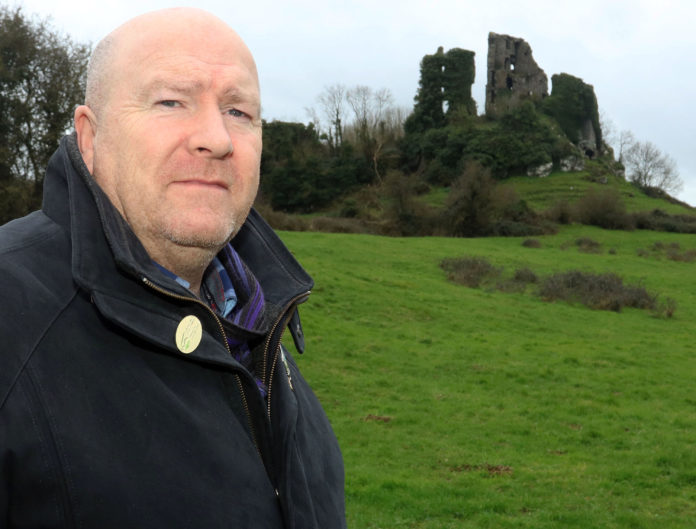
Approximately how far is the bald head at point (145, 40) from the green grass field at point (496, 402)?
6950 mm

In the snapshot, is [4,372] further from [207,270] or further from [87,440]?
[207,270]

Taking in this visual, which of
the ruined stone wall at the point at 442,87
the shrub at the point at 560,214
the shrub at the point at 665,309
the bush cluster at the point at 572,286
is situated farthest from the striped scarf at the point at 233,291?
the ruined stone wall at the point at 442,87

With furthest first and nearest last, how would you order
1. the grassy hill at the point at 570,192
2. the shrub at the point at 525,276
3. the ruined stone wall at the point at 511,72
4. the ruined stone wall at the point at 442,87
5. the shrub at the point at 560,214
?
1. the ruined stone wall at the point at 511,72
2. the ruined stone wall at the point at 442,87
3. the grassy hill at the point at 570,192
4. the shrub at the point at 560,214
5. the shrub at the point at 525,276

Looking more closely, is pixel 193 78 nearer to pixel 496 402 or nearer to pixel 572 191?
pixel 496 402

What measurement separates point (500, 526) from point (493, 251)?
87.7ft

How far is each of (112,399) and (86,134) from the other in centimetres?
79

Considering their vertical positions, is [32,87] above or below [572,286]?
above

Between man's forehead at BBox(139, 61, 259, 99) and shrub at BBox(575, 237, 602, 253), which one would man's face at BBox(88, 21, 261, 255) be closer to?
man's forehead at BBox(139, 61, 259, 99)

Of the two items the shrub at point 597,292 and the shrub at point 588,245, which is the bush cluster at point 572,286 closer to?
the shrub at point 597,292

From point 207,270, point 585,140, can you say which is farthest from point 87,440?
point 585,140

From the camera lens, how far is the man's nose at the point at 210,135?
1735mm

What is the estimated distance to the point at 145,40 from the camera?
1.75 meters

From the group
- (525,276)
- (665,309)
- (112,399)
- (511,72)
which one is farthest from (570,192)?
(112,399)

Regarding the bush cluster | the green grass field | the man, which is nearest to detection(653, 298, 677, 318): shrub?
the bush cluster
